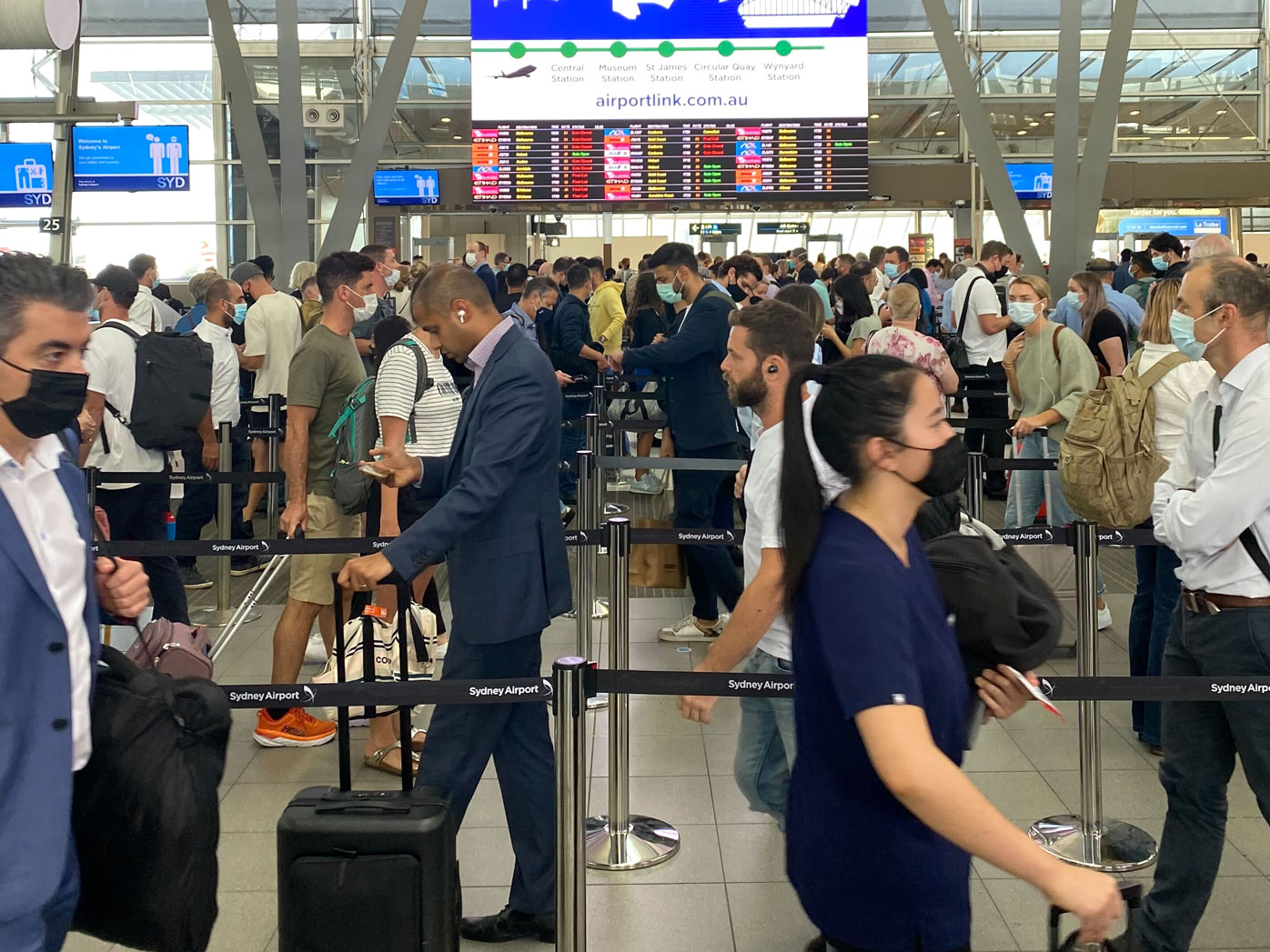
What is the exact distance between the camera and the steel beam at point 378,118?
11.9 meters

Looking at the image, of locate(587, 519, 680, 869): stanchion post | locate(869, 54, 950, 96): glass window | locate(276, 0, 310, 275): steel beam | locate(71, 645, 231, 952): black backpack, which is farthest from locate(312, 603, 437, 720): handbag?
locate(869, 54, 950, 96): glass window

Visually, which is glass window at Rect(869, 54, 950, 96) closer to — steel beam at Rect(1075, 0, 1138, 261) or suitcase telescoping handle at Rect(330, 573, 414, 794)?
steel beam at Rect(1075, 0, 1138, 261)

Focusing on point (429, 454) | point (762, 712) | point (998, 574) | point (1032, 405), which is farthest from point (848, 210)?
point (998, 574)

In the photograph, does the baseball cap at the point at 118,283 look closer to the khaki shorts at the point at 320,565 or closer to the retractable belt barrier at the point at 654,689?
the khaki shorts at the point at 320,565

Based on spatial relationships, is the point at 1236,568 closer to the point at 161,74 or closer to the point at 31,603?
the point at 31,603

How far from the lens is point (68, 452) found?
252 centimetres

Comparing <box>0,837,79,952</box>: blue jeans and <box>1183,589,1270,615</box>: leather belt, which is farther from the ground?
<box>1183,589,1270,615</box>: leather belt

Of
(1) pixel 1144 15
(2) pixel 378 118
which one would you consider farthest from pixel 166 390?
(1) pixel 1144 15

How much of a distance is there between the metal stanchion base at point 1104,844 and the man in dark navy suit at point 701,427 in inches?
94.6

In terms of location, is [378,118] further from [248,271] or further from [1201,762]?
[1201,762]

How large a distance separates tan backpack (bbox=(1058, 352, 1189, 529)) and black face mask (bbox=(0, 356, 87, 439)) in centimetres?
405

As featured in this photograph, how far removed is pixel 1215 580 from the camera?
3.27m

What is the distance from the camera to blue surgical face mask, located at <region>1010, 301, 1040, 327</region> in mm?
7262

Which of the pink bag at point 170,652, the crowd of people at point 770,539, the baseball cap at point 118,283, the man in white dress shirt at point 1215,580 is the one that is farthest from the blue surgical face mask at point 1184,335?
the baseball cap at point 118,283
